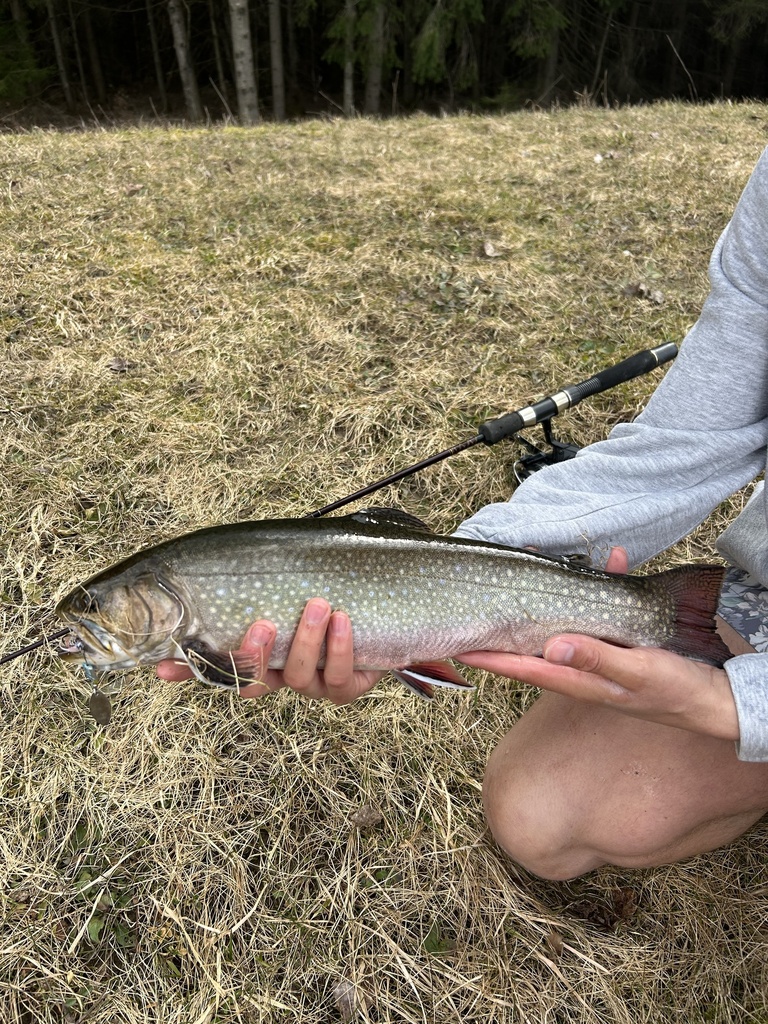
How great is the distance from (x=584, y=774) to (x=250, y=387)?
3.01 metres

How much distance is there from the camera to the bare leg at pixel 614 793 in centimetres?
211

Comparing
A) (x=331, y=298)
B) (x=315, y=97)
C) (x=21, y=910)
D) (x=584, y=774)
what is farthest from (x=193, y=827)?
(x=315, y=97)

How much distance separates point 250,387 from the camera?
4211 mm

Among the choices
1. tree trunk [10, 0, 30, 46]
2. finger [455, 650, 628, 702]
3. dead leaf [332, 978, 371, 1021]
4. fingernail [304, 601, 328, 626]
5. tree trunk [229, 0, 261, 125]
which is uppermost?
tree trunk [10, 0, 30, 46]

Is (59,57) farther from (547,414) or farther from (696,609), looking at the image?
(696,609)

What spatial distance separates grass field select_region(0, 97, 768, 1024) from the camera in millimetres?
2270

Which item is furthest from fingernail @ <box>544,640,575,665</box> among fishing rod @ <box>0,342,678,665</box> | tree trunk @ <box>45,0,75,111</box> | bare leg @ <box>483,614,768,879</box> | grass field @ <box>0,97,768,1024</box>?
tree trunk @ <box>45,0,75,111</box>

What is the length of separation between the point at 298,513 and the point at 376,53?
21.3m

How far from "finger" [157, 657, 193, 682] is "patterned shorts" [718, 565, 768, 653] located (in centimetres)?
187

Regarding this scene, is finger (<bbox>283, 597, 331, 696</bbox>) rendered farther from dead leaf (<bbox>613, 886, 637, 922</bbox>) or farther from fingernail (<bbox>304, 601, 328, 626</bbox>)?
dead leaf (<bbox>613, 886, 637, 922</bbox>)

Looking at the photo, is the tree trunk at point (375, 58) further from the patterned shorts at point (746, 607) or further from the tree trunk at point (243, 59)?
the patterned shorts at point (746, 607)

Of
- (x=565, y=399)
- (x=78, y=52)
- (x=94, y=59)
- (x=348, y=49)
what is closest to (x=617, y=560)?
(x=565, y=399)

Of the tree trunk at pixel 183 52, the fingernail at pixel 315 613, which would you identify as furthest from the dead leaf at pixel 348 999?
the tree trunk at pixel 183 52

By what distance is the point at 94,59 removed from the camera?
83.3 feet
